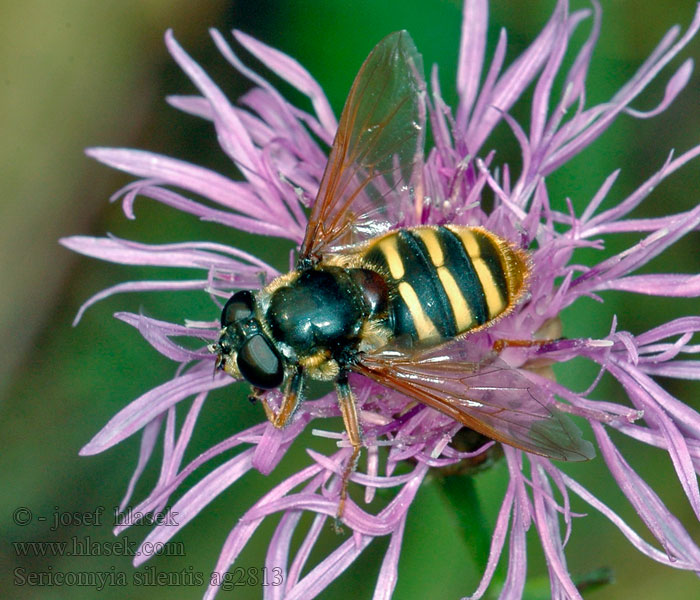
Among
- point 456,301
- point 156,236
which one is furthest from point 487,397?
point 156,236

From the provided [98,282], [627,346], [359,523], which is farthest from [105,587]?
[627,346]

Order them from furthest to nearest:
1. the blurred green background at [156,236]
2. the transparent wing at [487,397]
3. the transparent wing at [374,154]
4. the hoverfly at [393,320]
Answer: the blurred green background at [156,236] → the transparent wing at [374,154] → the hoverfly at [393,320] → the transparent wing at [487,397]

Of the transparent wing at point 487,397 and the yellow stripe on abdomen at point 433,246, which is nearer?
the transparent wing at point 487,397

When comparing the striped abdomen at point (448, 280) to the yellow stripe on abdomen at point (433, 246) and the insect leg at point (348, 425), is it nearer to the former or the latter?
the yellow stripe on abdomen at point (433, 246)

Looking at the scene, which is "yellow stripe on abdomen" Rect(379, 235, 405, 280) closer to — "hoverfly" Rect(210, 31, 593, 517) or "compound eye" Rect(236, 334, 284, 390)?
"hoverfly" Rect(210, 31, 593, 517)

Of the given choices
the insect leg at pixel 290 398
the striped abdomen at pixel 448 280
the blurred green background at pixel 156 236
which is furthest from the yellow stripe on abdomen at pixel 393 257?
the blurred green background at pixel 156 236

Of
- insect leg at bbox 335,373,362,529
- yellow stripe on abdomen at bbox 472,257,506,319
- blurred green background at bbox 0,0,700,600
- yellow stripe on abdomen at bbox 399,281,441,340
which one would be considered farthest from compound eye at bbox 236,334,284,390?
blurred green background at bbox 0,0,700,600

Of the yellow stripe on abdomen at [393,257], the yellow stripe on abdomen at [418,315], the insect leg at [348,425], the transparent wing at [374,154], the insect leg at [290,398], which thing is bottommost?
the insect leg at [348,425]
